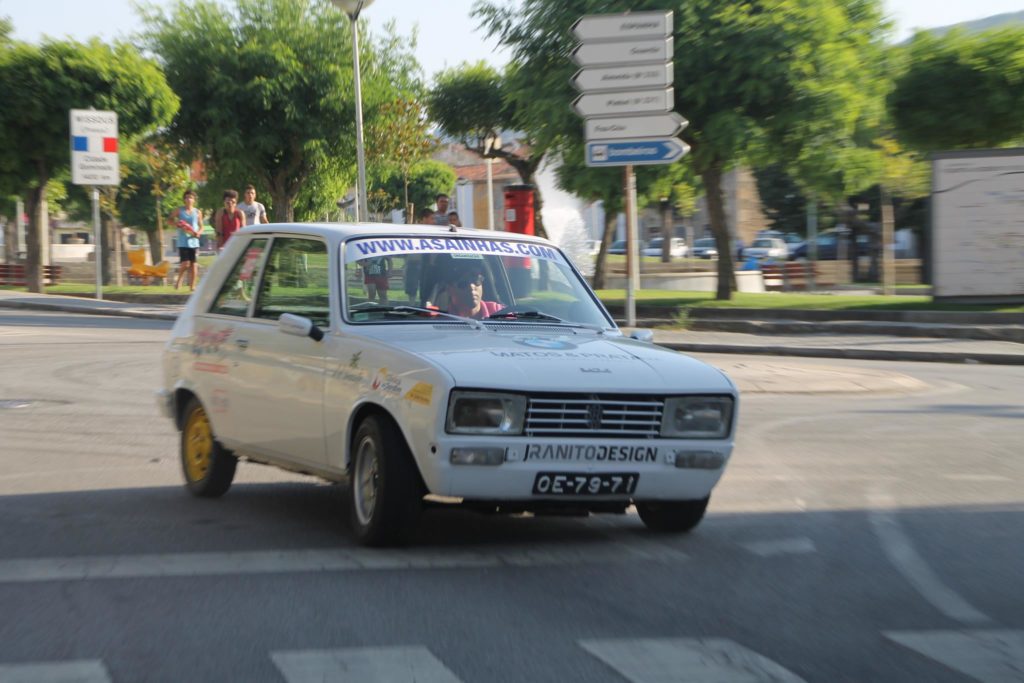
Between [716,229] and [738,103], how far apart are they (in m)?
2.69

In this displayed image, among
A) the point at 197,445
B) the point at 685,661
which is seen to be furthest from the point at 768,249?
the point at 685,661

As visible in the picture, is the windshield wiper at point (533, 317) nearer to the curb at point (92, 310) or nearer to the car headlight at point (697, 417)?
the car headlight at point (697, 417)

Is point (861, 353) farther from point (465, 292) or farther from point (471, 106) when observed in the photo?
point (471, 106)

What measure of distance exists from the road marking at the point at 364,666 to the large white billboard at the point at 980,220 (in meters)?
21.9

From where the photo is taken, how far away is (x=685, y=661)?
496 cm

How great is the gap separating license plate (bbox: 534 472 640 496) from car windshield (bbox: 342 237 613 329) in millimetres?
1293

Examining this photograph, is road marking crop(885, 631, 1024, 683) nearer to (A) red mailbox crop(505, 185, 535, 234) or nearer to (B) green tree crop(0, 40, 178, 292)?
(A) red mailbox crop(505, 185, 535, 234)

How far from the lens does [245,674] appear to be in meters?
4.71

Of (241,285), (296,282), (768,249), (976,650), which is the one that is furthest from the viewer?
(768,249)

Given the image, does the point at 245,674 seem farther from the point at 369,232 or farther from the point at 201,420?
the point at 201,420

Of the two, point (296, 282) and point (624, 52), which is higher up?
point (624, 52)

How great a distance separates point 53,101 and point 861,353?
22.0m

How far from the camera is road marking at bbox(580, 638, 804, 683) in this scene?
4754mm

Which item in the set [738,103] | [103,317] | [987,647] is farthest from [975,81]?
[987,647]
